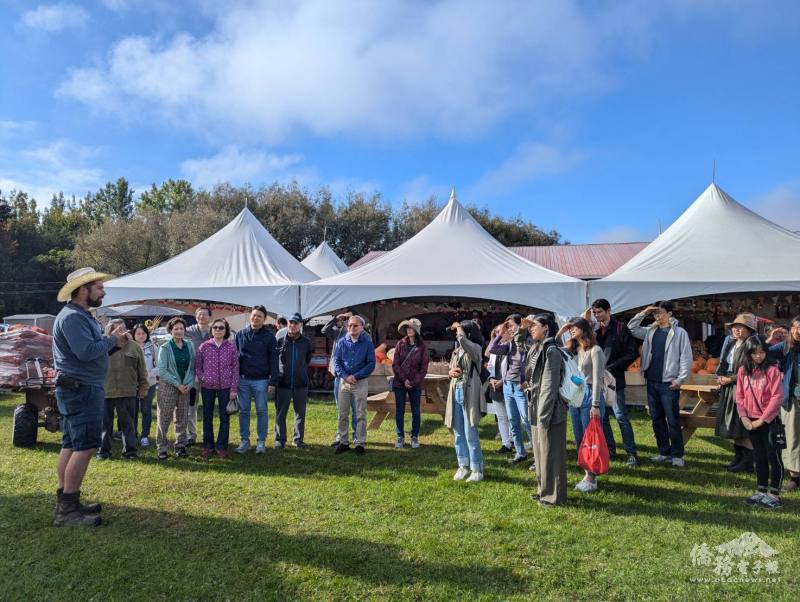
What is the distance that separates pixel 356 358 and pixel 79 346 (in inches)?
116

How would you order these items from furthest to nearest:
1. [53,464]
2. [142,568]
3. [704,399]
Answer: [704,399] → [53,464] → [142,568]

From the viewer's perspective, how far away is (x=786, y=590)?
112 inches

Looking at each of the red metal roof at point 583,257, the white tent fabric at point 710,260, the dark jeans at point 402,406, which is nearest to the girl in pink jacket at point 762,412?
the dark jeans at point 402,406

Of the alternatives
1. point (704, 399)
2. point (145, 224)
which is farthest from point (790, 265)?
point (145, 224)

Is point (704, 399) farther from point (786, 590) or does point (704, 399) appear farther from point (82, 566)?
point (82, 566)

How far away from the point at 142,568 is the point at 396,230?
3016cm

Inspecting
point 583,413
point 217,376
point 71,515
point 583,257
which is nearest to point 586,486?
point 583,413

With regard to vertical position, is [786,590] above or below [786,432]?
below

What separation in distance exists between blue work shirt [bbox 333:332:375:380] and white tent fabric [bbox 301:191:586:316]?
301 cm

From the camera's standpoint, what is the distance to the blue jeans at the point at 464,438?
4895mm

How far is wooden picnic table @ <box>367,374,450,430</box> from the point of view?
6.95m

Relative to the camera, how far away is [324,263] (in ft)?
64.4

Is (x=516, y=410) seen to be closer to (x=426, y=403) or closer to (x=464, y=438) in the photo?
(x=464, y=438)

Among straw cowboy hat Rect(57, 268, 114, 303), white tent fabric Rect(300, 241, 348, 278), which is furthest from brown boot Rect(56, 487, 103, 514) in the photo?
white tent fabric Rect(300, 241, 348, 278)
